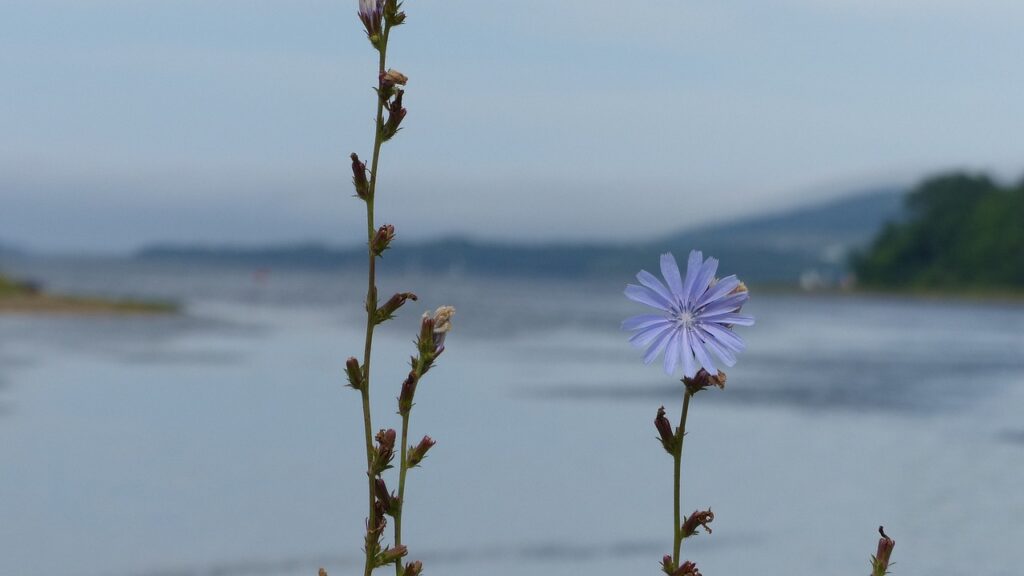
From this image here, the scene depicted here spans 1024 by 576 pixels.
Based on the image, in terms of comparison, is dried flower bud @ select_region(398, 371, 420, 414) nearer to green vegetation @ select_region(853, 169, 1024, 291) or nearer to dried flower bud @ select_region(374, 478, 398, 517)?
dried flower bud @ select_region(374, 478, 398, 517)

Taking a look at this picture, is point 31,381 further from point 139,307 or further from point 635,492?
point 139,307

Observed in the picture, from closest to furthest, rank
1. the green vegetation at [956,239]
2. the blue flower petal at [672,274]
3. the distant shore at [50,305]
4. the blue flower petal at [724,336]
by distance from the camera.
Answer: the blue flower petal at [724,336] → the blue flower petal at [672,274] → the distant shore at [50,305] → the green vegetation at [956,239]

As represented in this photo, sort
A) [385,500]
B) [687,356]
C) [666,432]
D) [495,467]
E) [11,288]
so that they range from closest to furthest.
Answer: [687,356], [666,432], [385,500], [495,467], [11,288]

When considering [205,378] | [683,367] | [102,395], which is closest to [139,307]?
[205,378]

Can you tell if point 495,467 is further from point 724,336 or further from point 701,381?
point 724,336

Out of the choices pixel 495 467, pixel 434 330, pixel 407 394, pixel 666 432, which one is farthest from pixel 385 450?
pixel 495 467

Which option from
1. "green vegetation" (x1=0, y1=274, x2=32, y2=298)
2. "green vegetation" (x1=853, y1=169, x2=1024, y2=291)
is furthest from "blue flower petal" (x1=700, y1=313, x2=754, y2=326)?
"green vegetation" (x1=853, y1=169, x2=1024, y2=291)

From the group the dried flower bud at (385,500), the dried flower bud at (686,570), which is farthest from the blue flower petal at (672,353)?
the dried flower bud at (385,500)

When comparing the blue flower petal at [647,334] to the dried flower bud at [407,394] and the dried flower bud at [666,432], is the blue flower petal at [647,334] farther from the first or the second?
the dried flower bud at [407,394]
